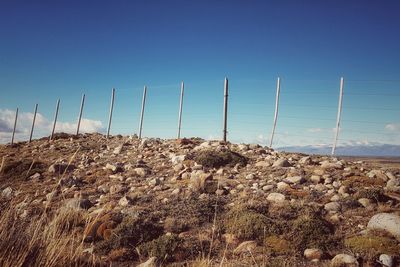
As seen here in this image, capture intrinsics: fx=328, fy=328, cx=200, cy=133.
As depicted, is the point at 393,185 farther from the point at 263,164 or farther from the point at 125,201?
the point at 125,201

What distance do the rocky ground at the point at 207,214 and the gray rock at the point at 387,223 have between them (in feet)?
0.06

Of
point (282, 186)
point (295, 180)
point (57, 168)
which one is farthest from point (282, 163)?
point (57, 168)

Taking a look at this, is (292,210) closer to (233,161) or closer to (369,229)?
(369,229)

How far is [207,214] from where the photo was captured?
7844 mm

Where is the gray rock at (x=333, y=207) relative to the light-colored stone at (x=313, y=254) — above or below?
above

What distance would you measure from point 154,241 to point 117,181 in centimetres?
509

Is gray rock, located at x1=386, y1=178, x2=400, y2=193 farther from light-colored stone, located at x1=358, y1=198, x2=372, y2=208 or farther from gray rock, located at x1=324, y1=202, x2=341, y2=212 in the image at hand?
gray rock, located at x1=324, y1=202, x2=341, y2=212

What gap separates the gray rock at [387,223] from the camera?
637 cm

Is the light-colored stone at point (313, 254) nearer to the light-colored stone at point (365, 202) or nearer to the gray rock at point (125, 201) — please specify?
the light-colored stone at point (365, 202)

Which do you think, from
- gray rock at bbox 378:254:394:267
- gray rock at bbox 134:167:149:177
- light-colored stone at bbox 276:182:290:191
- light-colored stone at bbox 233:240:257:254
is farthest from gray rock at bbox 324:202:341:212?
gray rock at bbox 134:167:149:177

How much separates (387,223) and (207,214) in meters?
3.79

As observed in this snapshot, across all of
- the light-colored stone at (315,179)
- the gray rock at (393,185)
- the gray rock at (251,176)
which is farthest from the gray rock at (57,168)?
the gray rock at (393,185)

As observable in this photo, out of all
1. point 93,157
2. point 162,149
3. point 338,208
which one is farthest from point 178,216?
point 93,157

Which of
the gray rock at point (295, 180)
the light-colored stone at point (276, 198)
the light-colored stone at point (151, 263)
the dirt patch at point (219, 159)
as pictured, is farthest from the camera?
the dirt patch at point (219, 159)
